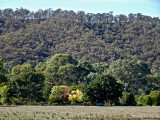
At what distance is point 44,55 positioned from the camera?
155 meters

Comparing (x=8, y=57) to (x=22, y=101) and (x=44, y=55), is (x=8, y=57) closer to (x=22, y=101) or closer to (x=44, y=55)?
(x=44, y=55)

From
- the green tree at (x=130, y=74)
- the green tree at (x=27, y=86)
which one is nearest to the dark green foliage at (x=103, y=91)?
the green tree at (x=27, y=86)

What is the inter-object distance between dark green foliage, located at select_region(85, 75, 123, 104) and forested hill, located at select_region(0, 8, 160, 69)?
65.4 meters

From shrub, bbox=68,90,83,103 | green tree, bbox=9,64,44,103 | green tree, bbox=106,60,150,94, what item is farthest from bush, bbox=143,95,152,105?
green tree, bbox=106,60,150,94

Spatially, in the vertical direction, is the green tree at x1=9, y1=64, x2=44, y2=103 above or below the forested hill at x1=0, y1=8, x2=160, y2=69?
below

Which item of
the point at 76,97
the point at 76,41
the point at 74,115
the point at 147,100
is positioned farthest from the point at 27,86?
the point at 76,41

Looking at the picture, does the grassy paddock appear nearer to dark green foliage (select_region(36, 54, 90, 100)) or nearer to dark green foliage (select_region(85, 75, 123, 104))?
dark green foliage (select_region(85, 75, 123, 104))

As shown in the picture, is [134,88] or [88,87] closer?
[88,87]

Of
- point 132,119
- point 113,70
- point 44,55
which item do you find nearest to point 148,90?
point 113,70

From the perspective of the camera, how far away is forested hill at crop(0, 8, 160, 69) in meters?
151

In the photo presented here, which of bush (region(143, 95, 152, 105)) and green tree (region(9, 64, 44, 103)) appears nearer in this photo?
green tree (region(9, 64, 44, 103))

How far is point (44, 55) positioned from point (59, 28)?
3682 centimetres

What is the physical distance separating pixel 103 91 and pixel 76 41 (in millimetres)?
99367

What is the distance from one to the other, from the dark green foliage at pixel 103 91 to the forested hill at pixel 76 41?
6538cm
